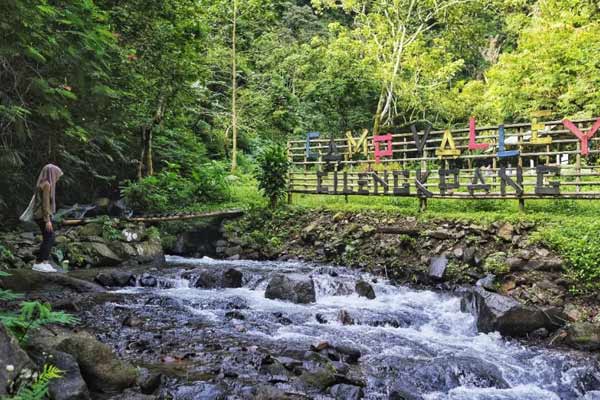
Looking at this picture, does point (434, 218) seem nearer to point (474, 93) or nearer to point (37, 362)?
point (37, 362)

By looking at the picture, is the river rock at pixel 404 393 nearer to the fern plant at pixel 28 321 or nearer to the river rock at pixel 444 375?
→ the river rock at pixel 444 375

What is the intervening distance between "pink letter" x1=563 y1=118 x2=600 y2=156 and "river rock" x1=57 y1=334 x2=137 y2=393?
9.92 m

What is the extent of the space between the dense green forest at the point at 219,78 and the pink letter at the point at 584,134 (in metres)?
4.01

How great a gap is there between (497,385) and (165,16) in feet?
37.1

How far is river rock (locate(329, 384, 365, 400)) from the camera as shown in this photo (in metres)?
4.90

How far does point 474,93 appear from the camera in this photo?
73.8 ft

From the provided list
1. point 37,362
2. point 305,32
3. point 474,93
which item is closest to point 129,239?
point 37,362

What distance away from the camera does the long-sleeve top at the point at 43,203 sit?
8117 mm

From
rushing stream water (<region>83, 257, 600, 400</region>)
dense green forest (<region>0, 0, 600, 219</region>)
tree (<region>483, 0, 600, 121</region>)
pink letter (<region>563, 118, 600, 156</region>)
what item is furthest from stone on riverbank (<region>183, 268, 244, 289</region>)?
tree (<region>483, 0, 600, 121</region>)

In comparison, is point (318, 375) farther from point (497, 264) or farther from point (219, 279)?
point (497, 264)

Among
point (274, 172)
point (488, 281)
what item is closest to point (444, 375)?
Answer: point (488, 281)

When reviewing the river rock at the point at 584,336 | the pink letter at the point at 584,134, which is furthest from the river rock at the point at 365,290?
the pink letter at the point at 584,134

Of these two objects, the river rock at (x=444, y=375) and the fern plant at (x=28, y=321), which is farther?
the river rock at (x=444, y=375)

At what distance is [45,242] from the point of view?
8859 mm
